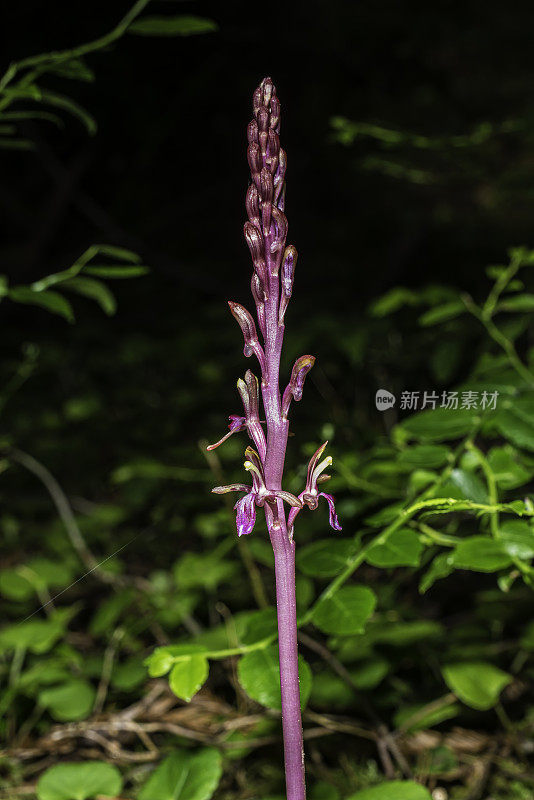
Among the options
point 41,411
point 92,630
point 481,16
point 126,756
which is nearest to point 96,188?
point 41,411

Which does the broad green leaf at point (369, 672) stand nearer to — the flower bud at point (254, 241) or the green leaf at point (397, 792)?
the green leaf at point (397, 792)

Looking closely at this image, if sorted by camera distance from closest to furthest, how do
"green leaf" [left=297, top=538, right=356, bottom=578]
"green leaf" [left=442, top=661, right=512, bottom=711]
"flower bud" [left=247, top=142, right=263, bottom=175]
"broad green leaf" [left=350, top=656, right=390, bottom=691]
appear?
1. "flower bud" [left=247, top=142, right=263, bottom=175]
2. "green leaf" [left=297, top=538, right=356, bottom=578]
3. "green leaf" [left=442, top=661, right=512, bottom=711]
4. "broad green leaf" [left=350, top=656, right=390, bottom=691]

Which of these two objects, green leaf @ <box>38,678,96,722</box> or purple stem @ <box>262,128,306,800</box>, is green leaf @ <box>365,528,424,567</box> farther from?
green leaf @ <box>38,678,96,722</box>

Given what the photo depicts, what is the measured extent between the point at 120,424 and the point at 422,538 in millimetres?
2862

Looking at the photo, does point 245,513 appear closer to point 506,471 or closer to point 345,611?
point 345,611

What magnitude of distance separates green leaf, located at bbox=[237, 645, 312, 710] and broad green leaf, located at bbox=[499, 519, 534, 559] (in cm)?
31

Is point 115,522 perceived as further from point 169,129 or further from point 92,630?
point 169,129

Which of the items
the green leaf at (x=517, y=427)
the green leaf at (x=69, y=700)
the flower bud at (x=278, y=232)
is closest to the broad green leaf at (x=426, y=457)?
the green leaf at (x=517, y=427)

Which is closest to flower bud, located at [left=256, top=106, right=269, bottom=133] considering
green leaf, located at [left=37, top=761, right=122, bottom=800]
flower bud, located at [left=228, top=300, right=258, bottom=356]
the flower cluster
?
the flower cluster

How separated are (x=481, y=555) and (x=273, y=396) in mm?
491

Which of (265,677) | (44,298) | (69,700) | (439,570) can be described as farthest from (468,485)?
(69,700)

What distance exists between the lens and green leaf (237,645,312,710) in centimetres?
81

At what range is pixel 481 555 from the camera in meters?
0.90

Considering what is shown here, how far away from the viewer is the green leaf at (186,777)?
941mm
